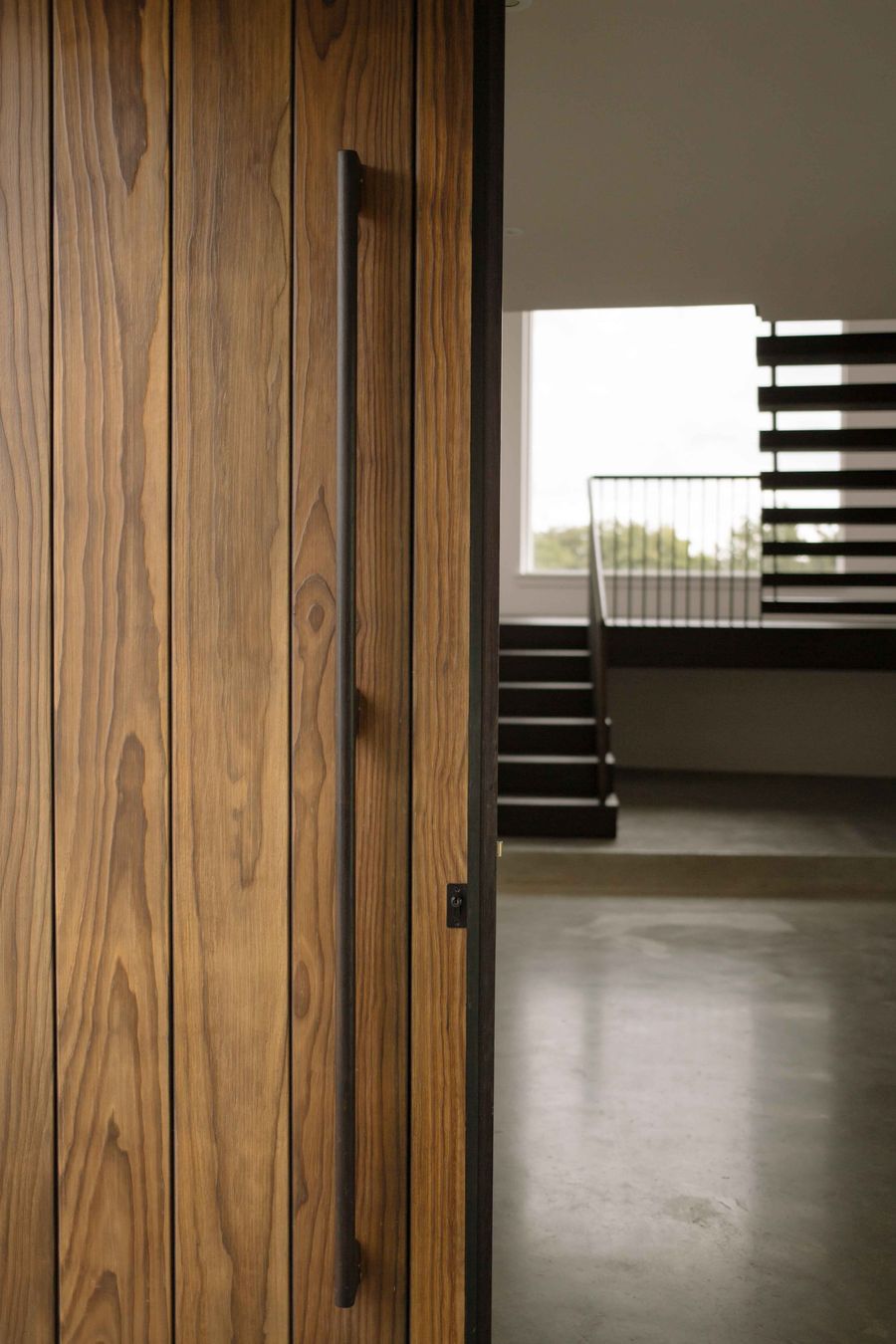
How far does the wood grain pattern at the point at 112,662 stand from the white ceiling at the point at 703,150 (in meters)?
1.55

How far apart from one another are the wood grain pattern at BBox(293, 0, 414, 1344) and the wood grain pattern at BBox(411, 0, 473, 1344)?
0.02m

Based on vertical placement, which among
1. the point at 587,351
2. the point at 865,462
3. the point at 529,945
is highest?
the point at 587,351

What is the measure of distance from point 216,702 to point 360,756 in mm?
221

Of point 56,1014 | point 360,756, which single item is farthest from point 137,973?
point 360,756

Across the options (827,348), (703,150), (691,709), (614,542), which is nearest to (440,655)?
(703,150)

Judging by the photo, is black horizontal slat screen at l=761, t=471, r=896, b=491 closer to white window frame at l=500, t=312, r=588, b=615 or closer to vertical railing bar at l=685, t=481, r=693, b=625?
vertical railing bar at l=685, t=481, r=693, b=625

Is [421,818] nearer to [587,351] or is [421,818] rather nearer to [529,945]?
[529,945]

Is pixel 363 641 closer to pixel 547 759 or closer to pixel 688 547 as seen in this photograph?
pixel 547 759

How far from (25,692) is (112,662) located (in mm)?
133

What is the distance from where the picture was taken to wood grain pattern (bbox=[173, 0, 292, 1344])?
1.65 meters

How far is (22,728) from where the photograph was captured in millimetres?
1702

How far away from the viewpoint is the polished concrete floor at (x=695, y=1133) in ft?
7.82

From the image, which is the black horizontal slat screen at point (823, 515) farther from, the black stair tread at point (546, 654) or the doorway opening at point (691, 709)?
the black stair tread at point (546, 654)

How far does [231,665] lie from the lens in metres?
1.68
